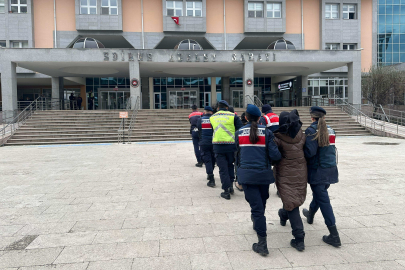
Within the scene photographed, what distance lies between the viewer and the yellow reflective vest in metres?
5.43

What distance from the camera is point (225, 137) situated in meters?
5.43

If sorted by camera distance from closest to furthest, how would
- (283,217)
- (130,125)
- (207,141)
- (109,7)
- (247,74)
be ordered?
(283,217)
(207,141)
(130,125)
(247,74)
(109,7)

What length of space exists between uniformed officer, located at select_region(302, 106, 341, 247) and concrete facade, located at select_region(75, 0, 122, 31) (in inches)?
1099

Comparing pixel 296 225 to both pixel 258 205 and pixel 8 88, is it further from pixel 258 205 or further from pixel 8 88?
pixel 8 88

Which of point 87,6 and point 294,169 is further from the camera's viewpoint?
point 87,6

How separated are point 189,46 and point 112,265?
24.0m

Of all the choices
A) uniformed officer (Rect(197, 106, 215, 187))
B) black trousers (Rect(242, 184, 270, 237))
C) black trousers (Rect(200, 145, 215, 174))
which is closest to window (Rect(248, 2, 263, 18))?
uniformed officer (Rect(197, 106, 215, 187))

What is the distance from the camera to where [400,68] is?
30531 mm

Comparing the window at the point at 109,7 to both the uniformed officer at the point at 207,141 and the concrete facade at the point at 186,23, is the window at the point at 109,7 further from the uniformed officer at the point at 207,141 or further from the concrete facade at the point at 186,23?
the uniformed officer at the point at 207,141

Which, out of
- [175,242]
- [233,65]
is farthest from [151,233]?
[233,65]

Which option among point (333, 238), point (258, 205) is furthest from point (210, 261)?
point (333, 238)

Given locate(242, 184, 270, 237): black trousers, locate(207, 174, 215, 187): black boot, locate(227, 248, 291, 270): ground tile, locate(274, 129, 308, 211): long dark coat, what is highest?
locate(274, 129, 308, 211): long dark coat

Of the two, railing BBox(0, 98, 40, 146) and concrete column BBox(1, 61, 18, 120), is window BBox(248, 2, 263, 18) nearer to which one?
concrete column BBox(1, 61, 18, 120)

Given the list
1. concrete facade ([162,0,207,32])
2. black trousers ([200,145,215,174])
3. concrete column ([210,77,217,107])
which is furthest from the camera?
concrete column ([210,77,217,107])
